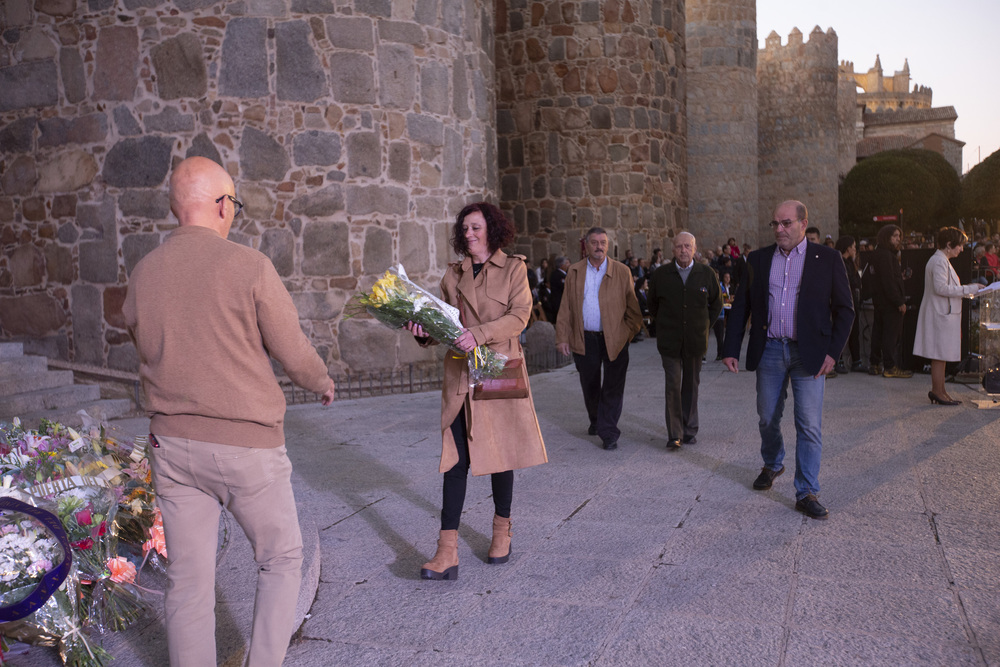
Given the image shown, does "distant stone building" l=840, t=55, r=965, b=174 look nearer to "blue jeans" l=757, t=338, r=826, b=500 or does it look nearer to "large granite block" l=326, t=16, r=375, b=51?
"large granite block" l=326, t=16, r=375, b=51

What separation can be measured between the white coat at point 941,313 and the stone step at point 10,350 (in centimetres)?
935

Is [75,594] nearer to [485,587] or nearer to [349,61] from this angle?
[485,587]

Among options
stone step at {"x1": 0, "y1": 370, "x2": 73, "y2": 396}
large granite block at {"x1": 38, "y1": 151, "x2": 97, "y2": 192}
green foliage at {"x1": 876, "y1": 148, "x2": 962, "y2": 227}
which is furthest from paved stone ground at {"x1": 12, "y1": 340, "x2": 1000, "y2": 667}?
green foliage at {"x1": 876, "y1": 148, "x2": 962, "y2": 227}

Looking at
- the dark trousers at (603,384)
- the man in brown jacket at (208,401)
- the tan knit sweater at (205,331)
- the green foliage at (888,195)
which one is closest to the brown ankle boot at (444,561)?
the man in brown jacket at (208,401)

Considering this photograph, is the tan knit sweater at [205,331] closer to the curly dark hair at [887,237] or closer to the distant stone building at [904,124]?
the curly dark hair at [887,237]

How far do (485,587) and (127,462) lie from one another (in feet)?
5.84

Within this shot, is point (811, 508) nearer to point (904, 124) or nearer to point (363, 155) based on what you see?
point (363, 155)

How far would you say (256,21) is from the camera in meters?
9.39

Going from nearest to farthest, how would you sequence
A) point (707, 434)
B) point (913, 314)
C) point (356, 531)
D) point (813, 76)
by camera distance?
point (356, 531) → point (707, 434) → point (913, 314) → point (813, 76)

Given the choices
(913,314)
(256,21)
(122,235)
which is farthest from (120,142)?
(913,314)

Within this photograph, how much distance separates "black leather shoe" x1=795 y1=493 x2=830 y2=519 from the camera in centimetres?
483

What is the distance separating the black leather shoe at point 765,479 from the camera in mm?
5496

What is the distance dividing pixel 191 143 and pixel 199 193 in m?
7.33

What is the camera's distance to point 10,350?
8.95m
